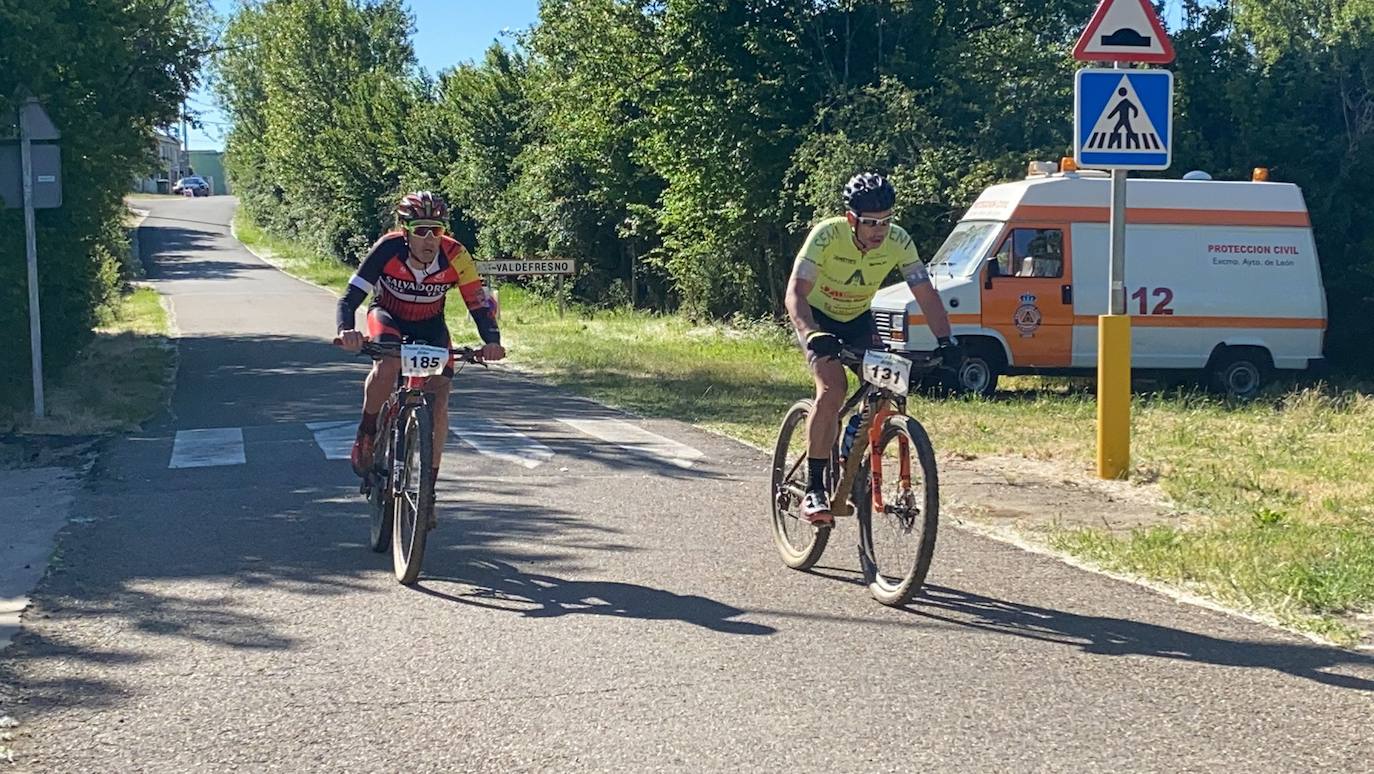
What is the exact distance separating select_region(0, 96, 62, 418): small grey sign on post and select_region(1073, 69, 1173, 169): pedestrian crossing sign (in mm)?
9198

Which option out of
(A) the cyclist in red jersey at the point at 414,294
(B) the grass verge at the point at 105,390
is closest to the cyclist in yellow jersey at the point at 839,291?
(A) the cyclist in red jersey at the point at 414,294

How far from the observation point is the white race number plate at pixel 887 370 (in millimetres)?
6148

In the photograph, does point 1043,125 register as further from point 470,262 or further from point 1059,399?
point 470,262

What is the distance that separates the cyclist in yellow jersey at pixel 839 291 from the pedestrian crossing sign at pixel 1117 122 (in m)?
3.38

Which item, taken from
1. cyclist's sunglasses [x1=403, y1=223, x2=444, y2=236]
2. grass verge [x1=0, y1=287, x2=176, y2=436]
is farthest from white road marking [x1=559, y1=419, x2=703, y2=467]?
grass verge [x1=0, y1=287, x2=176, y2=436]

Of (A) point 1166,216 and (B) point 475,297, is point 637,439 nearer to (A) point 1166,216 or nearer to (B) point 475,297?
(B) point 475,297

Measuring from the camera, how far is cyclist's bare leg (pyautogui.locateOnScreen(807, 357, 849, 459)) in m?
6.57

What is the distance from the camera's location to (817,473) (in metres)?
6.75

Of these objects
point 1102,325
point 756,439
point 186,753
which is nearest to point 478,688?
point 186,753

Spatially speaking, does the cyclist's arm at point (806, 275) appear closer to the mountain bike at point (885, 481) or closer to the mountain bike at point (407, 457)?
the mountain bike at point (885, 481)

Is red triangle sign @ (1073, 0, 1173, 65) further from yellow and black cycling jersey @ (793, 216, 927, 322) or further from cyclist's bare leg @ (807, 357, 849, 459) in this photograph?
cyclist's bare leg @ (807, 357, 849, 459)

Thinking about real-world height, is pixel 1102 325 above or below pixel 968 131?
below

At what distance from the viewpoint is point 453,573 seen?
23.5 feet

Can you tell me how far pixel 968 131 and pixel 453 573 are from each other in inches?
588
